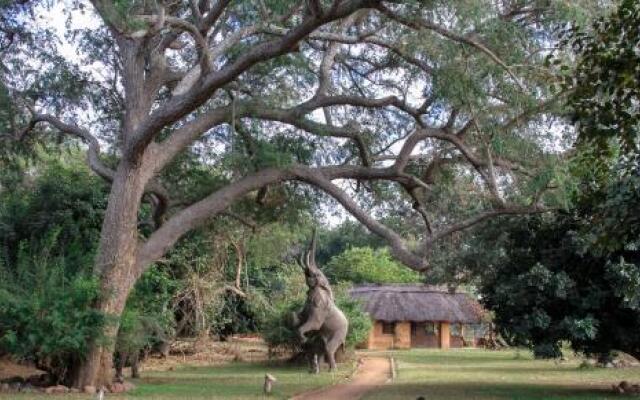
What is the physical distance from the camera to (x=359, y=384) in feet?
69.8

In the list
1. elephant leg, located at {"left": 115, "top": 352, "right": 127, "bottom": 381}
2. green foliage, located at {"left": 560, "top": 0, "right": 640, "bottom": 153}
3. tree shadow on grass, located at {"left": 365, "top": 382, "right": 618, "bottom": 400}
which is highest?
green foliage, located at {"left": 560, "top": 0, "right": 640, "bottom": 153}

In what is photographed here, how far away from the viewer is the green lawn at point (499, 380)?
61.1ft

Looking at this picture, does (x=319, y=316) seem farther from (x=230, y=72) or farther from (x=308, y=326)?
(x=230, y=72)

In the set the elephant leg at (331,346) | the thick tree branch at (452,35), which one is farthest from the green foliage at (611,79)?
the elephant leg at (331,346)

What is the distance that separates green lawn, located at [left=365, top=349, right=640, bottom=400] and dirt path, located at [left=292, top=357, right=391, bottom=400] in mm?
446

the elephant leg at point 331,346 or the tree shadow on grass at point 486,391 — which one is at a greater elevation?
the elephant leg at point 331,346

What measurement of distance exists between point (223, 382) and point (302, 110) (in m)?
8.00

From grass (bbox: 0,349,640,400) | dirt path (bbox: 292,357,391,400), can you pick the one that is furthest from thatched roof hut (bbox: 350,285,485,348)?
dirt path (bbox: 292,357,391,400)

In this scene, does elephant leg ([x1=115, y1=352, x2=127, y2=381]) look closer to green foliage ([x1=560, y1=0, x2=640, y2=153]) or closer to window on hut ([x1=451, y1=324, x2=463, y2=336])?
green foliage ([x1=560, y1=0, x2=640, y2=153])

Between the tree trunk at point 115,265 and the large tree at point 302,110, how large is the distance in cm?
3

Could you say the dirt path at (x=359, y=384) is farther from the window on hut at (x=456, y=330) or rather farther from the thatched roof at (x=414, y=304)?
the window on hut at (x=456, y=330)

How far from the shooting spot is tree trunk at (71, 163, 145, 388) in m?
17.2

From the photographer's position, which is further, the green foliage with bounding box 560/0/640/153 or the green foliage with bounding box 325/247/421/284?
the green foliage with bounding box 325/247/421/284

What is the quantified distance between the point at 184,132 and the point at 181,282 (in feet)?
38.2
